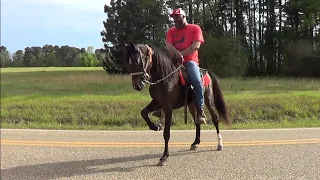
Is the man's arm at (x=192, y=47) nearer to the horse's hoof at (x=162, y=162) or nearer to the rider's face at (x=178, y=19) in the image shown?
the rider's face at (x=178, y=19)

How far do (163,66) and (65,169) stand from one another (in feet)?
7.64

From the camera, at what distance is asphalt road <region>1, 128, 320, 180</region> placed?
537cm

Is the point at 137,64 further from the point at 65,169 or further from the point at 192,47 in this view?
the point at 65,169

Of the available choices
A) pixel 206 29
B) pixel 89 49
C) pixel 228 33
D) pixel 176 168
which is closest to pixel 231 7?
pixel 206 29

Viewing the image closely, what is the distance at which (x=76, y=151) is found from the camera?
6.95 m

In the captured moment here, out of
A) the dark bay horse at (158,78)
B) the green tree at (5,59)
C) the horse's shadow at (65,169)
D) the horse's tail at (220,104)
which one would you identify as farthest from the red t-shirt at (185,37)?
the green tree at (5,59)

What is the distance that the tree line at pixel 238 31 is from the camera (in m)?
40.5

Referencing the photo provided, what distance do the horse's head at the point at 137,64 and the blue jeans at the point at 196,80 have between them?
1034 millimetres

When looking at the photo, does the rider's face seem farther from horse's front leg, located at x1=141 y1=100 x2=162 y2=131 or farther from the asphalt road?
the asphalt road

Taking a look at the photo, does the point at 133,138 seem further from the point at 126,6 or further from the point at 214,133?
the point at 126,6

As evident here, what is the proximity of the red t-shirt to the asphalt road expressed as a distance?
6.31 feet

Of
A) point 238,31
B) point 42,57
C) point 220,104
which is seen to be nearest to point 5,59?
point 42,57

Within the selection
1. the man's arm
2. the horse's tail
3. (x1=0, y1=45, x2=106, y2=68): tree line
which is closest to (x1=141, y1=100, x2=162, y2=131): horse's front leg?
the man's arm

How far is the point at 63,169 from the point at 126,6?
4508 centimetres
